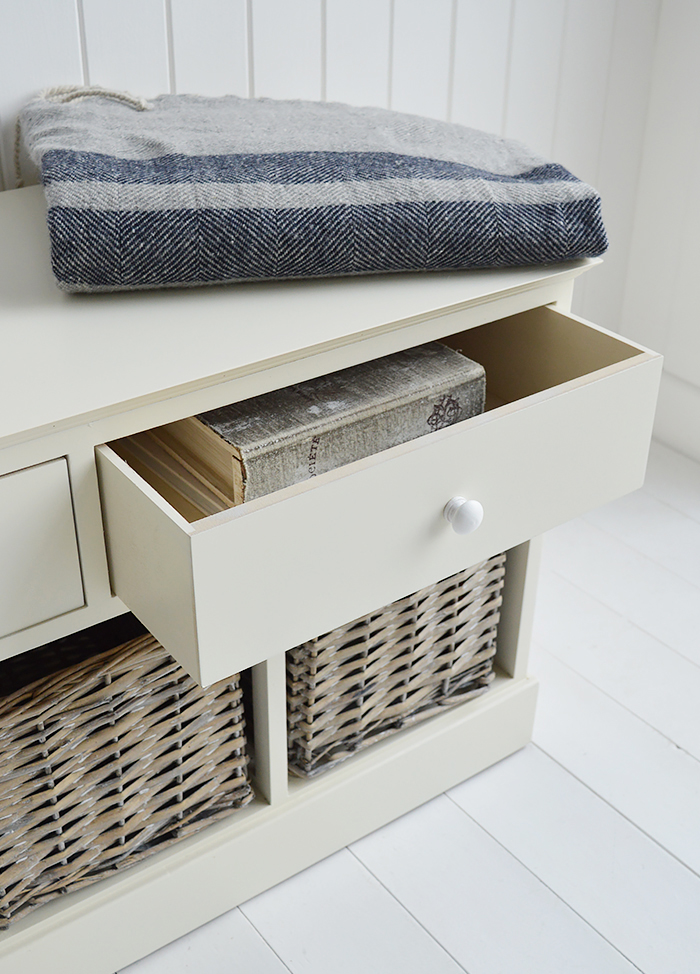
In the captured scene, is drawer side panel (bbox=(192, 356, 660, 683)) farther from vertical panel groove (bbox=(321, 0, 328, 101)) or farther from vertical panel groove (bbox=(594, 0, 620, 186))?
vertical panel groove (bbox=(594, 0, 620, 186))

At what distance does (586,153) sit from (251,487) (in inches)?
38.2

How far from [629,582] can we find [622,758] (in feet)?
1.06

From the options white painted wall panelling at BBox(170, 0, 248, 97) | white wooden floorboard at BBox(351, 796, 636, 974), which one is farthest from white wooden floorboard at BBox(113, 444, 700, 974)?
white painted wall panelling at BBox(170, 0, 248, 97)

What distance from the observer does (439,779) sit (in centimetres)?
105

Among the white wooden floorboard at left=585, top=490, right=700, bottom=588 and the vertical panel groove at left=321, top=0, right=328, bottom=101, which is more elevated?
the vertical panel groove at left=321, top=0, right=328, bottom=101

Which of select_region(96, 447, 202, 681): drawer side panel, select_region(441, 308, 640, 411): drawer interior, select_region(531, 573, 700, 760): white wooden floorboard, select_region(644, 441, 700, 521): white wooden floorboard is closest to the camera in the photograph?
select_region(96, 447, 202, 681): drawer side panel

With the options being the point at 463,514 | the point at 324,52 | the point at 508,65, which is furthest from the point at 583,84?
the point at 463,514

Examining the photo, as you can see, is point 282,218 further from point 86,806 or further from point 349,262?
point 86,806

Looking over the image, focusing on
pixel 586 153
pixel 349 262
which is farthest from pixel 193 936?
pixel 586 153

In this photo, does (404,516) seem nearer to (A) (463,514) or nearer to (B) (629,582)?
(A) (463,514)

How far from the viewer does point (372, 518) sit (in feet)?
2.18

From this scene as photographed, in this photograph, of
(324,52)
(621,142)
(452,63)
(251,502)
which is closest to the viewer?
(251,502)

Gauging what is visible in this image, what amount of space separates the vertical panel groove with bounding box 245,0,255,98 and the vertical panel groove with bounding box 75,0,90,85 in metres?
0.18

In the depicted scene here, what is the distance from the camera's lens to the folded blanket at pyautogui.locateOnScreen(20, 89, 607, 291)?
0.71 metres
